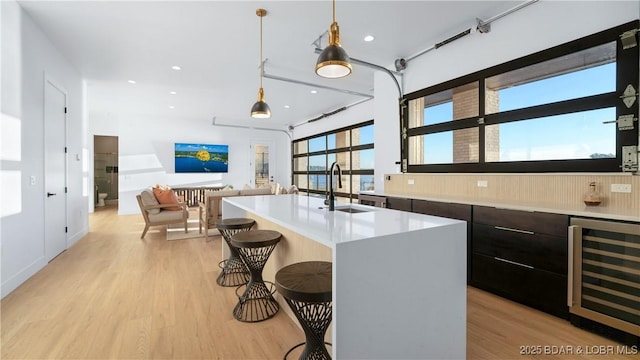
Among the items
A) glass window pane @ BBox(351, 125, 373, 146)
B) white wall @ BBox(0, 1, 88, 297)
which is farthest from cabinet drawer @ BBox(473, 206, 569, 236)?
white wall @ BBox(0, 1, 88, 297)

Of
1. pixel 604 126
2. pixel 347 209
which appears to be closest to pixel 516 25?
pixel 604 126

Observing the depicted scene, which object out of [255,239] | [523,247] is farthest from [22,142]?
[523,247]

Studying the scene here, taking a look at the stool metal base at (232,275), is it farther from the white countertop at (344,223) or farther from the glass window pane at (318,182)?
the glass window pane at (318,182)

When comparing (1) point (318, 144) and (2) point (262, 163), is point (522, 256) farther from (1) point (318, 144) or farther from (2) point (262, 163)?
(2) point (262, 163)

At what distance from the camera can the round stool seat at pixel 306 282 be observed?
136 centimetres

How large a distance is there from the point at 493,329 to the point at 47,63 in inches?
216

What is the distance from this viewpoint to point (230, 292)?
2727 millimetres

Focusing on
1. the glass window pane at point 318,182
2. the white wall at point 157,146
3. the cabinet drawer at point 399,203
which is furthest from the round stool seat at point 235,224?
the white wall at point 157,146

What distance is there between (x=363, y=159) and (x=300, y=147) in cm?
325

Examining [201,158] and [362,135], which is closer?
[362,135]

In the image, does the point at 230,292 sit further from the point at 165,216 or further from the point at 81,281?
the point at 165,216

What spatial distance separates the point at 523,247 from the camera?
91.0 inches

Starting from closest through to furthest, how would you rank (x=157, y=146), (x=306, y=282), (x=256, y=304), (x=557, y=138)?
(x=306, y=282)
(x=256, y=304)
(x=557, y=138)
(x=157, y=146)

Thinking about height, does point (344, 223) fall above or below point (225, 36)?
→ below
